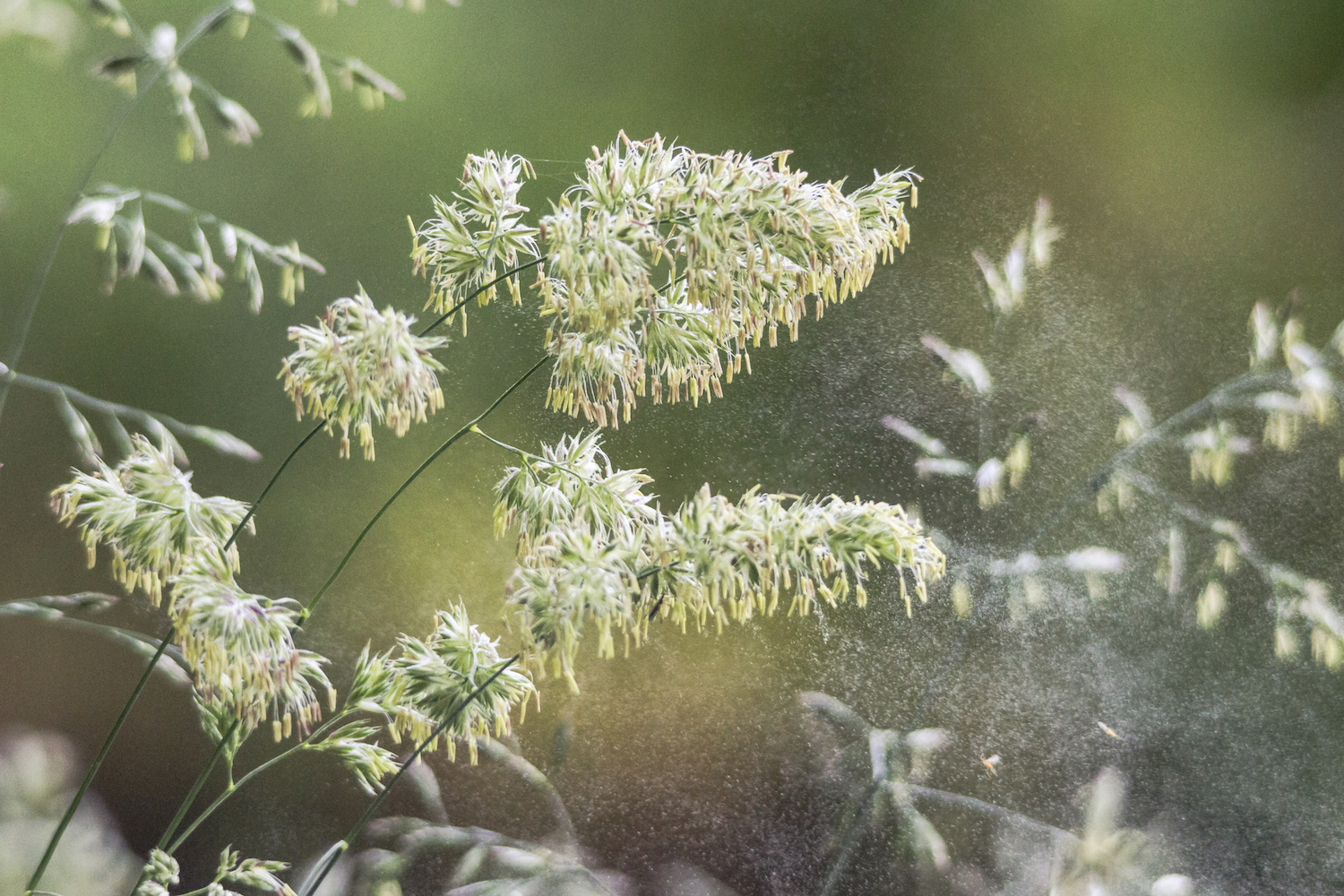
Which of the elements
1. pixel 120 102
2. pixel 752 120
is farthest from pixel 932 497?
pixel 120 102

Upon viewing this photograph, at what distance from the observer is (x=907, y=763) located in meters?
1.73

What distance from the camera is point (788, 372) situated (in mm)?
1775

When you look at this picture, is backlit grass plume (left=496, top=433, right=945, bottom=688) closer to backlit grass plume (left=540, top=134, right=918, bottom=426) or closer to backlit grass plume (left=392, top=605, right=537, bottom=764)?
backlit grass plume (left=392, top=605, right=537, bottom=764)

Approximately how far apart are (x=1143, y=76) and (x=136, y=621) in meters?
2.28

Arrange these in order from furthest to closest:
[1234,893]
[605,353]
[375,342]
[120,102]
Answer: [1234,893], [120,102], [605,353], [375,342]

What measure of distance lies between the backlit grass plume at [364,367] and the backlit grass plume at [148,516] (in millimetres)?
170

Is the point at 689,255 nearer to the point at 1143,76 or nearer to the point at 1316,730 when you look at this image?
the point at 1143,76

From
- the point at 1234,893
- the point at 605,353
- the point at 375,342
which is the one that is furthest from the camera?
the point at 1234,893

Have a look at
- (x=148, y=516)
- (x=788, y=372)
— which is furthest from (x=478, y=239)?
(x=788, y=372)

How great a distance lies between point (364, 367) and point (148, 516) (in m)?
0.30

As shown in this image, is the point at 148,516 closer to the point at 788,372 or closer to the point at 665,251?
the point at 665,251

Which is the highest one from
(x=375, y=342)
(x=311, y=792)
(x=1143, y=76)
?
(x=1143, y=76)

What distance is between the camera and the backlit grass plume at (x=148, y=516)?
3.20 feet

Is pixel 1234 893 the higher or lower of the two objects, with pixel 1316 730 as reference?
lower
